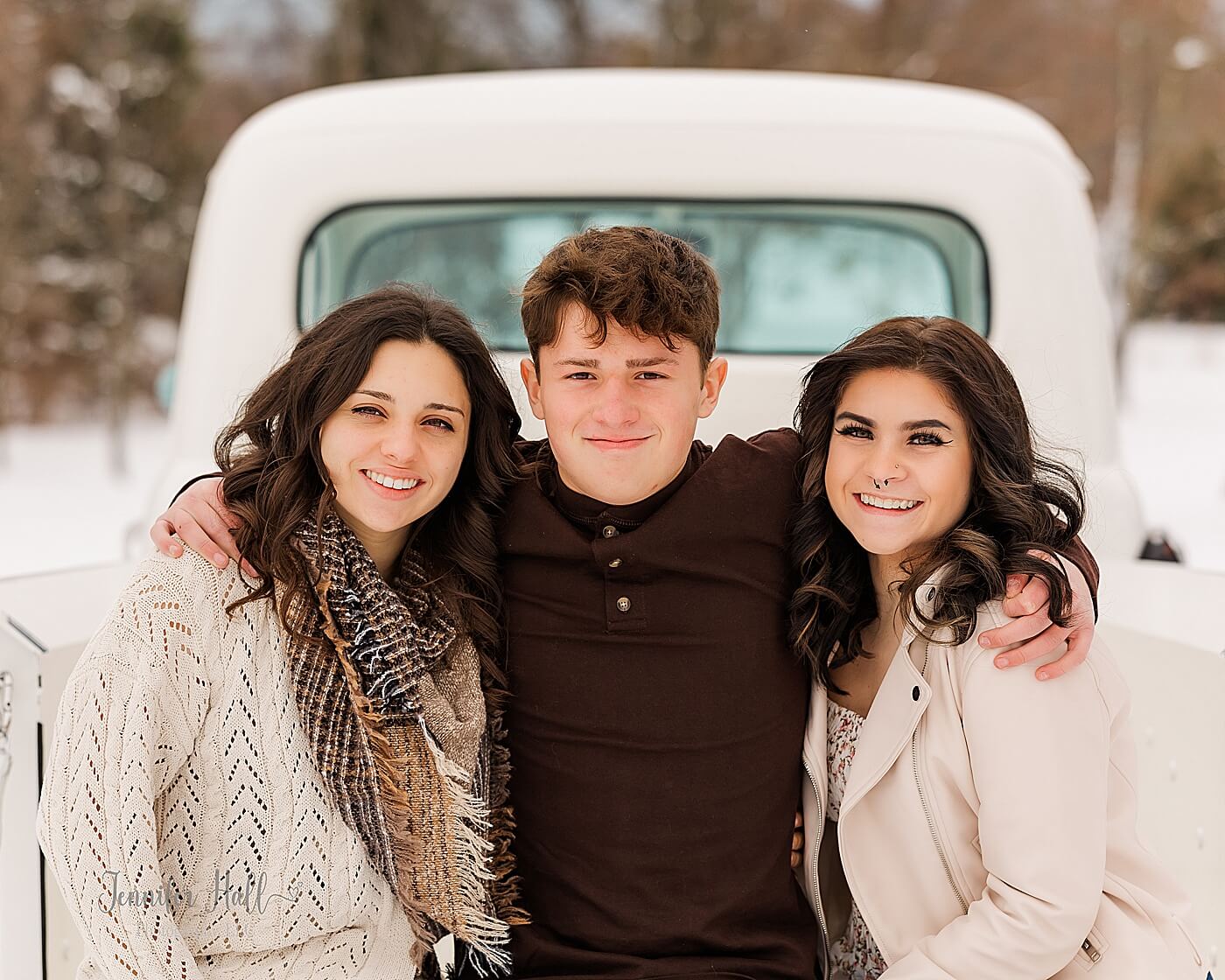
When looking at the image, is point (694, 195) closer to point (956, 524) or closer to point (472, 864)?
point (956, 524)

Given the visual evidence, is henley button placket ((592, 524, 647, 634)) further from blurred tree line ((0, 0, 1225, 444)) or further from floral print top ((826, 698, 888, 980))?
blurred tree line ((0, 0, 1225, 444))

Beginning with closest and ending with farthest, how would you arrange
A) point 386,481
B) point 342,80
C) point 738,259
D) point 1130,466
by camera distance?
point 386,481 → point 738,259 → point 1130,466 → point 342,80

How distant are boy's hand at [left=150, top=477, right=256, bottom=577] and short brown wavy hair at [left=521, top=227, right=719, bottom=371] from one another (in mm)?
546

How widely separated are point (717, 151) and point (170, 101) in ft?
46.0

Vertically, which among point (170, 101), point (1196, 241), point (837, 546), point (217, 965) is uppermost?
point (170, 101)

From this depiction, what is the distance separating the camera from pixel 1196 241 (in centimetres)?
1295

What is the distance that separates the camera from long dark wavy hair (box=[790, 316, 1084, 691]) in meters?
1.73

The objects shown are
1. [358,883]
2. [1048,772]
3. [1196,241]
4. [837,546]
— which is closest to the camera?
[1048,772]

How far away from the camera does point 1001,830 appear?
5.39ft

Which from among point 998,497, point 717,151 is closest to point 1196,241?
point 717,151

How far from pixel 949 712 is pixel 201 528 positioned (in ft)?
3.69

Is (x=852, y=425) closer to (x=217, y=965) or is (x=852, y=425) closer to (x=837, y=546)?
(x=837, y=546)

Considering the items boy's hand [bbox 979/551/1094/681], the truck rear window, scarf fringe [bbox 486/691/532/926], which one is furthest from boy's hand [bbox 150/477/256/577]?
the truck rear window

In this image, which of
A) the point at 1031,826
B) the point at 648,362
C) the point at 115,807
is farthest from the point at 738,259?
the point at 115,807
